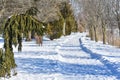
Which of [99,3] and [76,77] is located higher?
[99,3]

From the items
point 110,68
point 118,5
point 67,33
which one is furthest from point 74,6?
point 110,68

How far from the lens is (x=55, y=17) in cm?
4988

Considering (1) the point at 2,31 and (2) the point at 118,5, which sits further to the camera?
(2) the point at 118,5

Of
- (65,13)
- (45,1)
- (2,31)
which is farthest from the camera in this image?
(65,13)

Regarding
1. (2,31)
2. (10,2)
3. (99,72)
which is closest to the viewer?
(2,31)

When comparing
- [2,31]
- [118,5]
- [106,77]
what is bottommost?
[106,77]

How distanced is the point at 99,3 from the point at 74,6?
46.3m

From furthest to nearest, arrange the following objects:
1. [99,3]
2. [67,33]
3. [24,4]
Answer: [67,33]
[99,3]
[24,4]

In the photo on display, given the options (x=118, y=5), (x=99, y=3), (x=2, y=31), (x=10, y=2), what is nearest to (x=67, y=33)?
(x=99, y=3)

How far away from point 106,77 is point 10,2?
24.0 m

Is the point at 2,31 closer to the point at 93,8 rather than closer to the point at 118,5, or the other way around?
the point at 118,5

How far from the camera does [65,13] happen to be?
258 ft

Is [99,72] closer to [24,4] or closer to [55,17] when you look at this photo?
[24,4]

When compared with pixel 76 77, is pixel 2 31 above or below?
above
